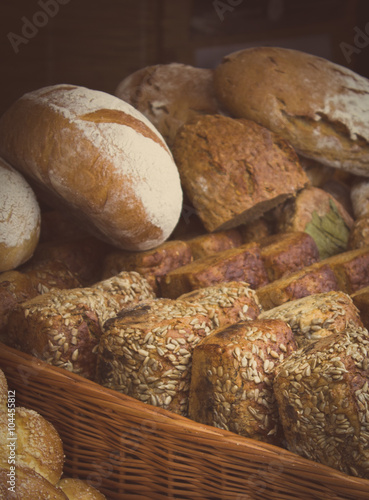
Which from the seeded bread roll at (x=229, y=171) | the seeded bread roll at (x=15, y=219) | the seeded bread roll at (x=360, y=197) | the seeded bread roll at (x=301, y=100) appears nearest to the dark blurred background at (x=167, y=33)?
the seeded bread roll at (x=301, y=100)

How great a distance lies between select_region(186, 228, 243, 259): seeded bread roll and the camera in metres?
2.55

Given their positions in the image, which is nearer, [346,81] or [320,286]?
[320,286]

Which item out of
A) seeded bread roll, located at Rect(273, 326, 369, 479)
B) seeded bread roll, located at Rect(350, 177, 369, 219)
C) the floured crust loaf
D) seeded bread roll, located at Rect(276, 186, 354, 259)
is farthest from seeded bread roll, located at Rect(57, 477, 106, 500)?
seeded bread roll, located at Rect(350, 177, 369, 219)

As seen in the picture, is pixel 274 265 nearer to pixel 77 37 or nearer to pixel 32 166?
pixel 32 166

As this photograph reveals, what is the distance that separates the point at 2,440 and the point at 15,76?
305 cm

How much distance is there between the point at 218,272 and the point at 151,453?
0.91 meters

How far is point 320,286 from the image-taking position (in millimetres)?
2143

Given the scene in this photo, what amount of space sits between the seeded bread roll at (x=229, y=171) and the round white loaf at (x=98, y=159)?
1.06 ft

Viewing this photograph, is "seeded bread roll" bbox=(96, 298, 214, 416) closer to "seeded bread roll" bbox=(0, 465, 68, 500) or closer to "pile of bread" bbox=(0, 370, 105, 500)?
"pile of bread" bbox=(0, 370, 105, 500)

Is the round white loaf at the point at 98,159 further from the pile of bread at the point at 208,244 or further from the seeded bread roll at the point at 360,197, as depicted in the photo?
the seeded bread roll at the point at 360,197

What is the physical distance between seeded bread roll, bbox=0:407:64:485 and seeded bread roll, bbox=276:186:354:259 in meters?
1.77

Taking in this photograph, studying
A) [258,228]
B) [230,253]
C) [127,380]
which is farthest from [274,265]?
[127,380]

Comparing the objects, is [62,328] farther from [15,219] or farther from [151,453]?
[15,219]

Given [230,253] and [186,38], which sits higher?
[186,38]
